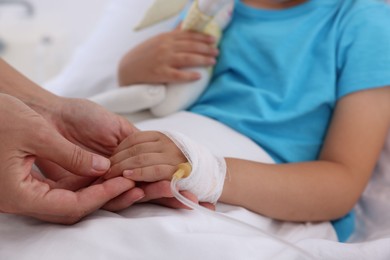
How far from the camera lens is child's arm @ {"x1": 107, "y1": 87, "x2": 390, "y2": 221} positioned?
819 mm

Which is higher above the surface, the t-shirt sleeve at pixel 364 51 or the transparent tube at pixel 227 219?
the t-shirt sleeve at pixel 364 51

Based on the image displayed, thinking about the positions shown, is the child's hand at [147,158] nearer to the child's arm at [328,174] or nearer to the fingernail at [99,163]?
the fingernail at [99,163]

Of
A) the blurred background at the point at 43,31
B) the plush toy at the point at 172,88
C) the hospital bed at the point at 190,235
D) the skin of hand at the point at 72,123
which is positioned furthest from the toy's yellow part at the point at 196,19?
the blurred background at the point at 43,31

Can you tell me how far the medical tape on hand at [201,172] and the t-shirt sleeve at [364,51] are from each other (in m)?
0.36

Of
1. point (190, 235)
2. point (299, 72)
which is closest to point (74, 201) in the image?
point (190, 235)

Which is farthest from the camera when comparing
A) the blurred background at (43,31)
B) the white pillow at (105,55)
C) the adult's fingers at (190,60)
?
the blurred background at (43,31)

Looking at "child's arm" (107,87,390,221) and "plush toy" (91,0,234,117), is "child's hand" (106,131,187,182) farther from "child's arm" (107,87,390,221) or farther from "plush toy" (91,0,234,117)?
"plush toy" (91,0,234,117)

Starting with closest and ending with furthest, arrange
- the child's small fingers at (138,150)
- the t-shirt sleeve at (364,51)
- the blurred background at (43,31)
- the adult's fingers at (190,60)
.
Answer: the child's small fingers at (138,150) → the t-shirt sleeve at (364,51) → the adult's fingers at (190,60) → the blurred background at (43,31)

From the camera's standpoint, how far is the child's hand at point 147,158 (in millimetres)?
732

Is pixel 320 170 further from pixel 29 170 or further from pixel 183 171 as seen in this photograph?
pixel 29 170

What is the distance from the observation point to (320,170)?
926mm

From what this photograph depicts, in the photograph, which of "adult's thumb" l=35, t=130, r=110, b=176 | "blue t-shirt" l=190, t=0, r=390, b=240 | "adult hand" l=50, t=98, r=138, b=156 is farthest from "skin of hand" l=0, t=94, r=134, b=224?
"blue t-shirt" l=190, t=0, r=390, b=240

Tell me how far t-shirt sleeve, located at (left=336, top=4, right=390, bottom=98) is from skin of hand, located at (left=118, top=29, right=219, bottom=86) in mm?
284

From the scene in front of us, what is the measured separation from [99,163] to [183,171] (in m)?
0.12
